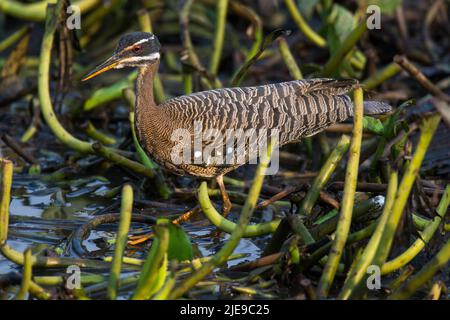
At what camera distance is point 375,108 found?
6641mm

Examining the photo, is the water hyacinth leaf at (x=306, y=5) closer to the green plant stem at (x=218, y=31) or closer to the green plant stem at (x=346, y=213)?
the green plant stem at (x=218, y=31)

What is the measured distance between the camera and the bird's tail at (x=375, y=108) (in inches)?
259

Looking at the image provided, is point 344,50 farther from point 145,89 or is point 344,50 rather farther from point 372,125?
point 145,89

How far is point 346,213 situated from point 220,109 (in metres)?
2.00

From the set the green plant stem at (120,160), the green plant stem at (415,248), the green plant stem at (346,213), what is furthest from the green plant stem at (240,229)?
the green plant stem at (120,160)

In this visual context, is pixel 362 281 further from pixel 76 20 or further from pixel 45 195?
pixel 76 20

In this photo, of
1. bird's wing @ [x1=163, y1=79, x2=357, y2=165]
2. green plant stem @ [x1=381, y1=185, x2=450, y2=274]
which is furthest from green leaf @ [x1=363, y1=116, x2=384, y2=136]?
green plant stem @ [x1=381, y1=185, x2=450, y2=274]

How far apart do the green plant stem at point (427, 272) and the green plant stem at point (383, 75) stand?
3.78 meters

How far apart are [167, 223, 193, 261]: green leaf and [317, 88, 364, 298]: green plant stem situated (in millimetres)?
819

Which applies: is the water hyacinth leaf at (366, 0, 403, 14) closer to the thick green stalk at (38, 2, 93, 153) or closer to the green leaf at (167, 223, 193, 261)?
the thick green stalk at (38, 2, 93, 153)

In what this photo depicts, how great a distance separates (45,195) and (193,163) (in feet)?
5.09

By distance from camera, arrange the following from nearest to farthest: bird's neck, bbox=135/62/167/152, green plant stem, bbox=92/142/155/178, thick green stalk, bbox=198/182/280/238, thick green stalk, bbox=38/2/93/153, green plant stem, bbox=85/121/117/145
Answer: thick green stalk, bbox=198/182/280/238 < bird's neck, bbox=135/62/167/152 < green plant stem, bbox=92/142/155/178 < thick green stalk, bbox=38/2/93/153 < green plant stem, bbox=85/121/117/145

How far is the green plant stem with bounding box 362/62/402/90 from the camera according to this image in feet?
26.5
